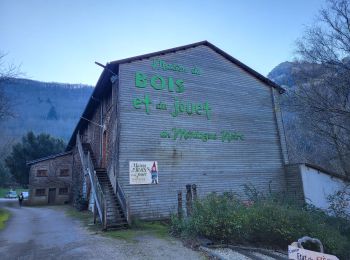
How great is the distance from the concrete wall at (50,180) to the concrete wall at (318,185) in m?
24.1

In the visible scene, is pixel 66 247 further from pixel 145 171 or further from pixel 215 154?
pixel 215 154

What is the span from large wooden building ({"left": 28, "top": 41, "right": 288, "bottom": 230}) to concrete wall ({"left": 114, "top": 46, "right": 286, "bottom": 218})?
52mm

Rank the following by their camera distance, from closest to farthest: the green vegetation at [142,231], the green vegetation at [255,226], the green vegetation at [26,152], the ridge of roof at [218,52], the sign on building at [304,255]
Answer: the sign on building at [304,255] < the green vegetation at [255,226] < the green vegetation at [142,231] < the ridge of roof at [218,52] < the green vegetation at [26,152]

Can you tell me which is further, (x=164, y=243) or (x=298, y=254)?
(x=164, y=243)

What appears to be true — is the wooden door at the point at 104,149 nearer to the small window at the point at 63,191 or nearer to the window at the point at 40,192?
the small window at the point at 63,191

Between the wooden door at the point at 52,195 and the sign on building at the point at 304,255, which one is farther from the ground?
the wooden door at the point at 52,195

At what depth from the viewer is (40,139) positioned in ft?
144

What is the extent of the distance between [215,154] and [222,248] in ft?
26.5

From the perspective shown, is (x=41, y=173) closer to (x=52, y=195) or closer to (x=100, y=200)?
(x=52, y=195)

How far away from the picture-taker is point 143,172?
1454 centimetres

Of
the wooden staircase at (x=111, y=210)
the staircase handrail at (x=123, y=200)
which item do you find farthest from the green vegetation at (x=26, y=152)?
the staircase handrail at (x=123, y=200)

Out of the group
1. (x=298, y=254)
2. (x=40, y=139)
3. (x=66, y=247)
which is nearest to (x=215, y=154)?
(x=66, y=247)

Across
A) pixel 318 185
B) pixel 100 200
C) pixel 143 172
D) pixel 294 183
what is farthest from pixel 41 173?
pixel 318 185

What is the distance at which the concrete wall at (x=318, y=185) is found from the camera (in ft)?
54.4
